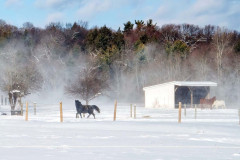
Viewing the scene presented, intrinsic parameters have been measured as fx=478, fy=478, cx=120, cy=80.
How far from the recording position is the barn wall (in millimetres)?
49375

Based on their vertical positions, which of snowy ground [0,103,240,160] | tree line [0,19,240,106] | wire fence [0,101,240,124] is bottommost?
snowy ground [0,103,240,160]

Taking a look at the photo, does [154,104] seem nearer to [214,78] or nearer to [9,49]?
[214,78]

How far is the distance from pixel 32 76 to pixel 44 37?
2925cm

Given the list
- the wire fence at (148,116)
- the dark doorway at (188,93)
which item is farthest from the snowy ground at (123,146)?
the dark doorway at (188,93)

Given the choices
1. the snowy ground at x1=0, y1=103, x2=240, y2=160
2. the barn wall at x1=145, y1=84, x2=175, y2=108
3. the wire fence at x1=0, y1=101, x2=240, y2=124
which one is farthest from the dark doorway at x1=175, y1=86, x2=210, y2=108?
the snowy ground at x1=0, y1=103, x2=240, y2=160

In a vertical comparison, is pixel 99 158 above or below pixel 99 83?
below

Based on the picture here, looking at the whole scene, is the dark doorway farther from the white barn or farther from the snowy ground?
the snowy ground

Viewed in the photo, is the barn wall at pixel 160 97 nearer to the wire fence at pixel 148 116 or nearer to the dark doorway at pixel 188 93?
the dark doorway at pixel 188 93

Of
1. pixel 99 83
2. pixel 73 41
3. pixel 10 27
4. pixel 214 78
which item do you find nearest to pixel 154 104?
pixel 99 83

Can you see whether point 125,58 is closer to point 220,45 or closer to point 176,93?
point 220,45

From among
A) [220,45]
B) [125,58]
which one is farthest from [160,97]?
[125,58]

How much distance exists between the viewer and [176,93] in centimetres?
5069

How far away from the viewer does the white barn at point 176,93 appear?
48.7m

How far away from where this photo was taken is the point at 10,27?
9662 centimetres
